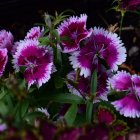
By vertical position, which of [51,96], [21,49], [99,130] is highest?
[21,49]

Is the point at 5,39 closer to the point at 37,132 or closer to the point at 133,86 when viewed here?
the point at 133,86

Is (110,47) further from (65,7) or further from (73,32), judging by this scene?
(65,7)

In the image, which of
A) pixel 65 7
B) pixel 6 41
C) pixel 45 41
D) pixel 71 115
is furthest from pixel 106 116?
pixel 65 7

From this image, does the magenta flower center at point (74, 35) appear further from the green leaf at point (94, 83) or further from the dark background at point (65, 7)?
the dark background at point (65, 7)

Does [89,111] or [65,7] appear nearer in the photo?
[89,111]

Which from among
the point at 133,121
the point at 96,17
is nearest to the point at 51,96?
the point at 133,121

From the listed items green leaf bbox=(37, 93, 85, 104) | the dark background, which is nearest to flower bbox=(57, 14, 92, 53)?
green leaf bbox=(37, 93, 85, 104)
